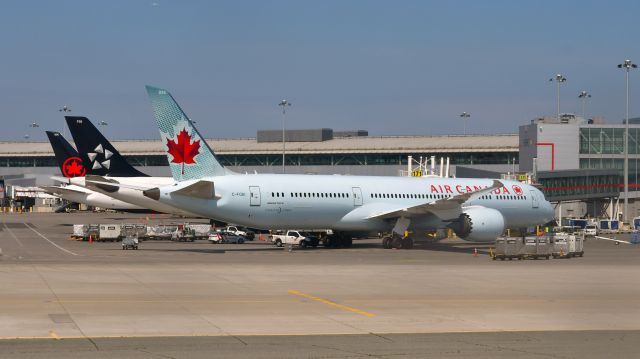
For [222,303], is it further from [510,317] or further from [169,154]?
[169,154]

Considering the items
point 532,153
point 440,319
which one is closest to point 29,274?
point 440,319

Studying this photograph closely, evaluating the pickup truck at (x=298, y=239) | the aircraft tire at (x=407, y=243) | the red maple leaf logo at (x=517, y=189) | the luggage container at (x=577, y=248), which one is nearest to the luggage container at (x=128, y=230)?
the pickup truck at (x=298, y=239)

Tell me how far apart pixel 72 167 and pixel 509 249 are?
49.3m

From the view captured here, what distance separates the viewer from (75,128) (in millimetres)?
80750

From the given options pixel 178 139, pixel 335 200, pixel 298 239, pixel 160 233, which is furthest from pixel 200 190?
pixel 160 233

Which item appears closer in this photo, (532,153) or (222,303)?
(222,303)

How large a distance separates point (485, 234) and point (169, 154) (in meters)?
20.1

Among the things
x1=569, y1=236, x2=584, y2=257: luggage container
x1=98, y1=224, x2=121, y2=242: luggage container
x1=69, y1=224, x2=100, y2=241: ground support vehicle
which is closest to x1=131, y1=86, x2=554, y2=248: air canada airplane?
x1=569, y1=236, x2=584, y2=257: luggage container

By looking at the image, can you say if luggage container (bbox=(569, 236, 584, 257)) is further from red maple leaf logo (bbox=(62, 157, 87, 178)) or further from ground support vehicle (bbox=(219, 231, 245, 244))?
red maple leaf logo (bbox=(62, 157, 87, 178))

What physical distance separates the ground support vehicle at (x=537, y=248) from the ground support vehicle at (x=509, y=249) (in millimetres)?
285

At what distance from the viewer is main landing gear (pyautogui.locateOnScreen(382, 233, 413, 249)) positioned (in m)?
A: 61.6

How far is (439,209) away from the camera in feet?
199

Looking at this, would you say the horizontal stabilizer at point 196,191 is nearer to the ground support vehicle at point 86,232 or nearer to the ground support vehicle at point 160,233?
the ground support vehicle at point 86,232

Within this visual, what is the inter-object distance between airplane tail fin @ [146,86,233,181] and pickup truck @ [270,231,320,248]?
10438 mm
